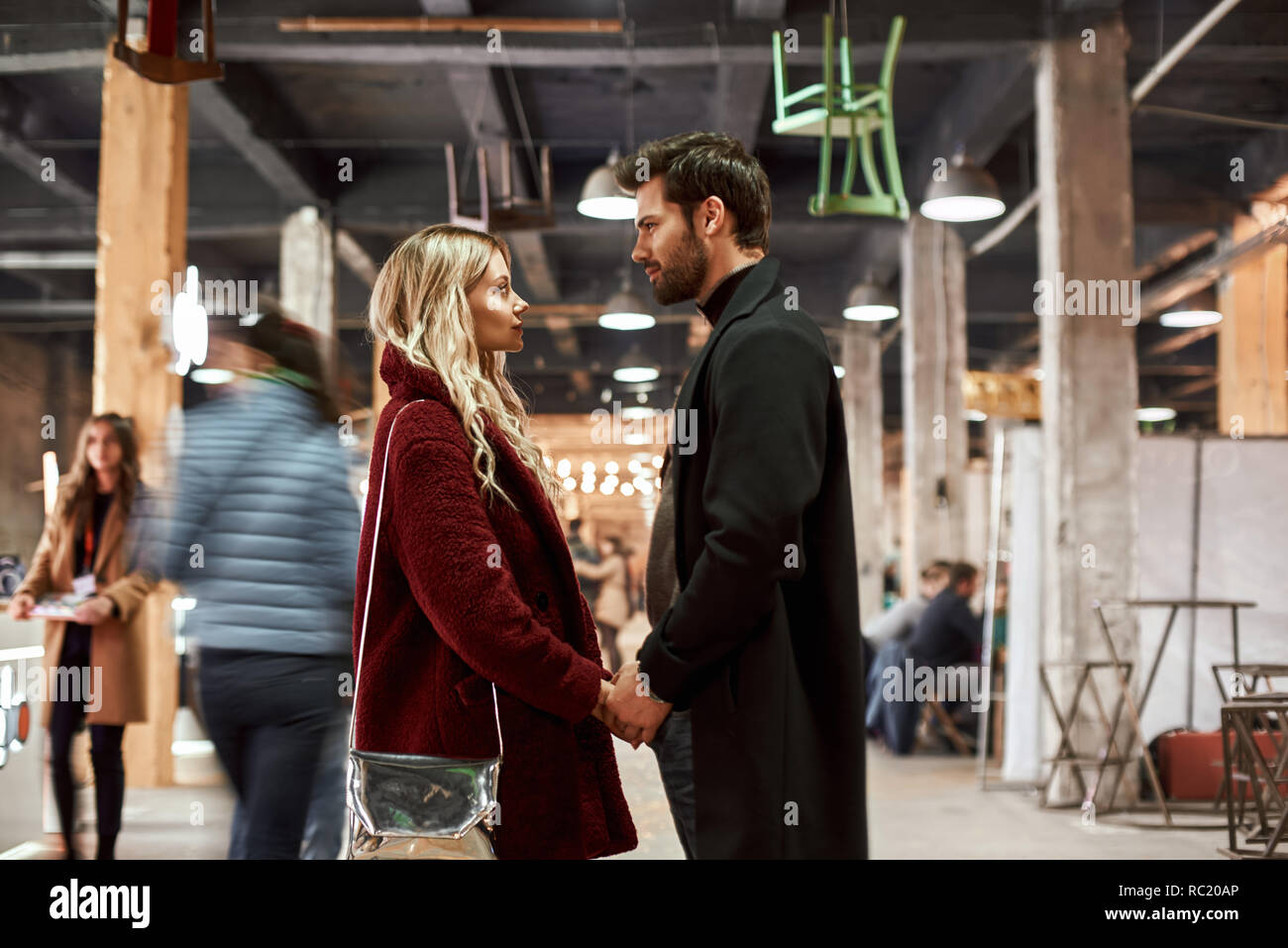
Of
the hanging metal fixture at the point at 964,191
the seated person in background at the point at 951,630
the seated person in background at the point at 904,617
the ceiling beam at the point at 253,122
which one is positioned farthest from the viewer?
the ceiling beam at the point at 253,122

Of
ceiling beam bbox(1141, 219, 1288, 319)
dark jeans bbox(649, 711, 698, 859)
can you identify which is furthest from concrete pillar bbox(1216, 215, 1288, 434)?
dark jeans bbox(649, 711, 698, 859)

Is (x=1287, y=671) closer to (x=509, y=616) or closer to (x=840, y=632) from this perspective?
(x=840, y=632)

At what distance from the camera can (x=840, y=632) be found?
1934 mm

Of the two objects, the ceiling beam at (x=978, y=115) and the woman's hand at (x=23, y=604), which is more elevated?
the ceiling beam at (x=978, y=115)

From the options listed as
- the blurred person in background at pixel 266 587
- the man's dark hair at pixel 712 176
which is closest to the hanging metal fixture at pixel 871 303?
the blurred person in background at pixel 266 587

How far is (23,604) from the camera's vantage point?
13.2ft

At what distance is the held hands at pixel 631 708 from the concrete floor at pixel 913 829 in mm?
2350

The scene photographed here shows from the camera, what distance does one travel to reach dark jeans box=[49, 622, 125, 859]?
157 inches

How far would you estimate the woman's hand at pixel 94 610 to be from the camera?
396 centimetres

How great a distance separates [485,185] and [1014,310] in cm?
948

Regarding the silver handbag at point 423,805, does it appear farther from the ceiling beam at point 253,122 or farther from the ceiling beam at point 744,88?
the ceiling beam at point 253,122

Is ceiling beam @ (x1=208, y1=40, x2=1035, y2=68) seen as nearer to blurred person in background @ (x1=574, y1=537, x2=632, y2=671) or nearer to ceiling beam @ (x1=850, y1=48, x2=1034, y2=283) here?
ceiling beam @ (x1=850, y1=48, x2=1034, y2=283)

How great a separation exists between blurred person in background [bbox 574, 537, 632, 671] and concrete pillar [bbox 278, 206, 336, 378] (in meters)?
3.40
